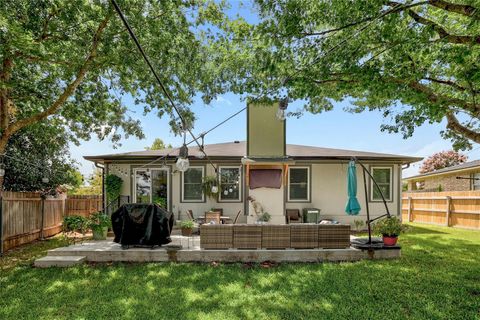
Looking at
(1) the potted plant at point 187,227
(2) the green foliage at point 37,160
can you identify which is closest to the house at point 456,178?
(1) the potted plant at point 187,227

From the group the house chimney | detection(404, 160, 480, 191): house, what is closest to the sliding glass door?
the house chimney

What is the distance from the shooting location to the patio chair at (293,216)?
38.5ft

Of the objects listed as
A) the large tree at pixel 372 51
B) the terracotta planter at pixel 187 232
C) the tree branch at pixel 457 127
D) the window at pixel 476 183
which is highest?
the large tree at pixel 372 51

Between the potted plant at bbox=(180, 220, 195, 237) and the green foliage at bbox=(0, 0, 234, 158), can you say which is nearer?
the green foliage at bbox=(0, 0, 234, 158)

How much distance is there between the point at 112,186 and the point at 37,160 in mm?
3231

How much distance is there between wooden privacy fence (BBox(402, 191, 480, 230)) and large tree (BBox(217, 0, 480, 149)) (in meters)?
7.69

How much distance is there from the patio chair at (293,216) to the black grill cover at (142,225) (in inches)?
230

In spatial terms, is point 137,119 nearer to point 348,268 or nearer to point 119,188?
point 119,188

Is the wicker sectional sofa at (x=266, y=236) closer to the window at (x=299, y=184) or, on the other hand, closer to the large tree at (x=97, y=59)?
the large tree at (x=97, y=59)

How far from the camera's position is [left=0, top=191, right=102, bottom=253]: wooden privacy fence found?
28.5 ft

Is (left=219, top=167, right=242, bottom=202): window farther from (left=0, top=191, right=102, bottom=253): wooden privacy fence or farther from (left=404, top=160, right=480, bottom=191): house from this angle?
Result: (left=404, top=160, right=480, bottom=191): house

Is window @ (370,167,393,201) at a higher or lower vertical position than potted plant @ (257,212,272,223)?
higher

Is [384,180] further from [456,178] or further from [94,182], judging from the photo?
[94,182]

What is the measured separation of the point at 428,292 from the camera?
5.23 meters
